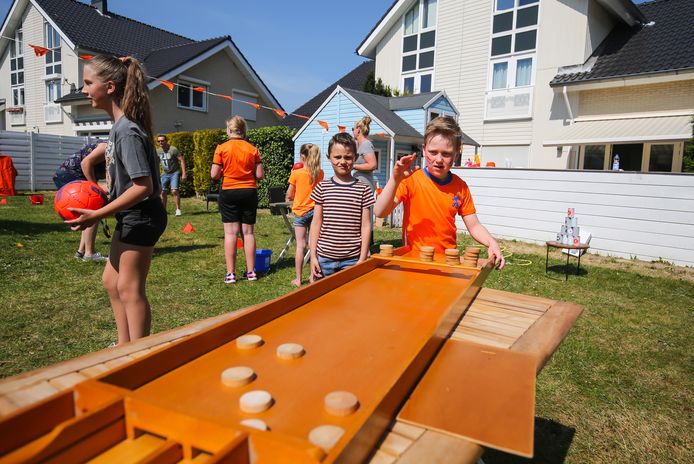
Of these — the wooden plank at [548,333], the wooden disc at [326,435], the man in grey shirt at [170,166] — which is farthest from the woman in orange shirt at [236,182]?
the man in grey shirt at [170,166]

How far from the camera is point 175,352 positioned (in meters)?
1.40

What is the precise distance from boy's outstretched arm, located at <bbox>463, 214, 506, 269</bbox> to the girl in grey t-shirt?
2224 millimetres

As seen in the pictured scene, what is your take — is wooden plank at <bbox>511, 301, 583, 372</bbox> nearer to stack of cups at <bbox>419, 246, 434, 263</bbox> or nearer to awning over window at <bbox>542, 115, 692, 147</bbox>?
stack of cups at <bbox>419, 246, 434, 263</bbox>

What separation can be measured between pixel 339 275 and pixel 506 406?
1.23m

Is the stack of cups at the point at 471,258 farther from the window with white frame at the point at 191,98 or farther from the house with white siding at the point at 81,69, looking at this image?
the window with white frame at the point at 191,98

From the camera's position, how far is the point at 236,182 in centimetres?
615

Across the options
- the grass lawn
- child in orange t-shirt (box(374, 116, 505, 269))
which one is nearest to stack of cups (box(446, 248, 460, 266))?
child in orange t-shirt (box(374, 116, 505, 269))

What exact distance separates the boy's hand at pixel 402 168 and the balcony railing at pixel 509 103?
18910 millimetres

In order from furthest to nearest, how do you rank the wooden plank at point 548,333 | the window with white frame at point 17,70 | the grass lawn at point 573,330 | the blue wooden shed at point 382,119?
the window with white frame at point 17,70 → the blue wooden shed at point 382,119 → the grass lawn at point 573,330 → the wooden plank at point 548,333

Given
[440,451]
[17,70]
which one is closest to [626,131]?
[440,451]

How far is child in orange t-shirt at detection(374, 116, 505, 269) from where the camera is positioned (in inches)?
129

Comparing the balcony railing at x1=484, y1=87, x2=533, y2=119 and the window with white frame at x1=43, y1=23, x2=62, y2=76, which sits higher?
the window with white frame at x1=43, y1=23, x2=62, y2=76

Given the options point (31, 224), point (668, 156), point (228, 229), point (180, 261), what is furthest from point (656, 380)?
point (668, 156)

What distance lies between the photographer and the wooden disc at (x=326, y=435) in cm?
101
